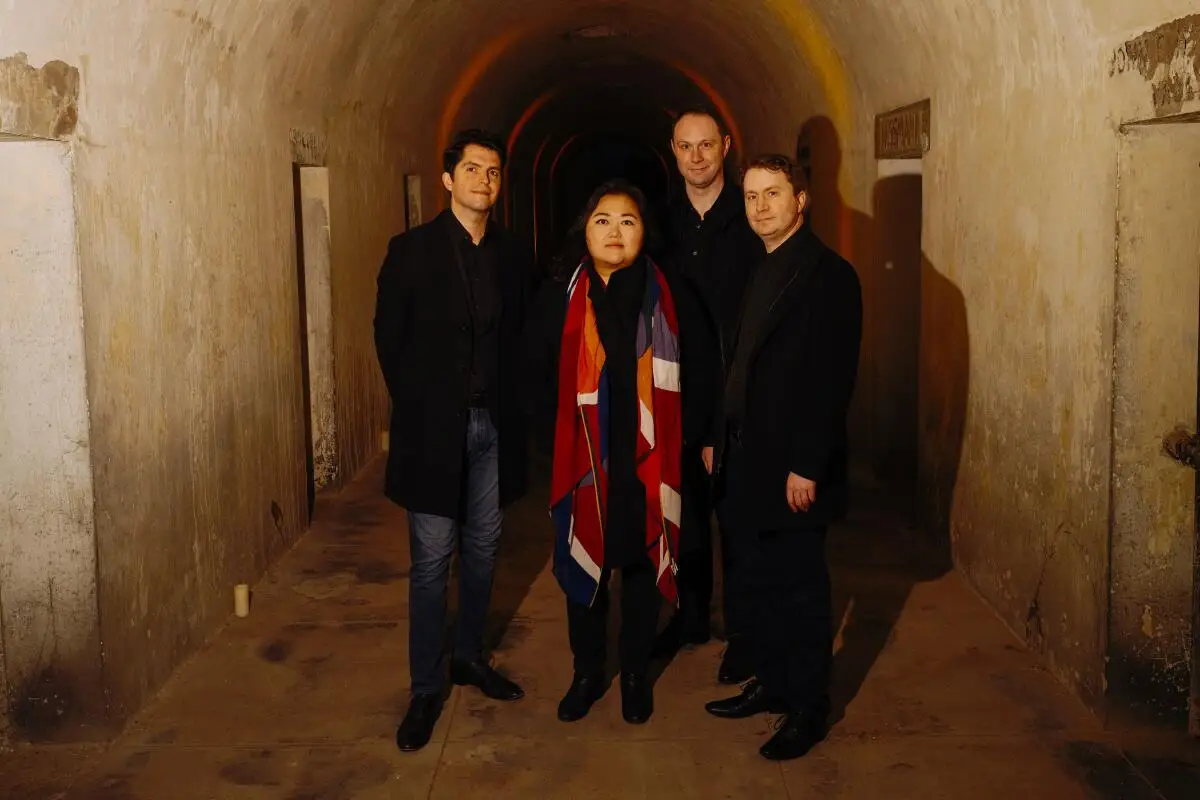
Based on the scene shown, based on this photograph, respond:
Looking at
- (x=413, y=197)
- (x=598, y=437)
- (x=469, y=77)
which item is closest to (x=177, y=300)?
(x=598, y=437)

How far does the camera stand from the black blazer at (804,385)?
405 centimetres

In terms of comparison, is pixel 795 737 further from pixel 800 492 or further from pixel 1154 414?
pixel 1154 414

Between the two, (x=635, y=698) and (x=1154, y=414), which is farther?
(x=635, y=698)

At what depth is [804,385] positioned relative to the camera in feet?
13.4

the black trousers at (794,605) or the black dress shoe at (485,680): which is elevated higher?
the black trousers at (794,605)

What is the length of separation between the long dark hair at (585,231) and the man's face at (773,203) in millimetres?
358

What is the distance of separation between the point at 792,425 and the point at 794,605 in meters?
0.59

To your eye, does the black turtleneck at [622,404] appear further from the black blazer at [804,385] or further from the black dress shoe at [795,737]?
the black dress shoe at [795,737]

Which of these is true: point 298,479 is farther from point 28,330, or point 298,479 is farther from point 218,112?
point 28,330

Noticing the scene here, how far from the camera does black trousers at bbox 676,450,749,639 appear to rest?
15.3 feet

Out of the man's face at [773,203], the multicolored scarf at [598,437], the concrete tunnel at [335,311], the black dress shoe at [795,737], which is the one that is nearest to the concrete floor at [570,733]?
the black dress shoe at [795,737]

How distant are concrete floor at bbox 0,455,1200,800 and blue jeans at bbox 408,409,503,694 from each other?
246 millimetres

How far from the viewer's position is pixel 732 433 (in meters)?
4.53

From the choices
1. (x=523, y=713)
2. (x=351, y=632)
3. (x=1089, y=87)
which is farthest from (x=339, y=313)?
(x=1089, y=87)
